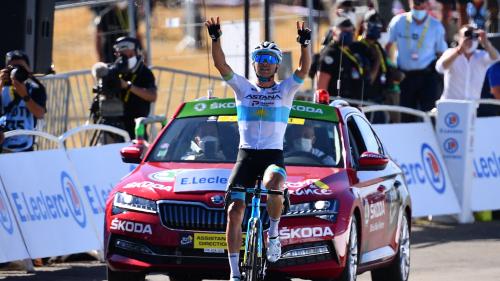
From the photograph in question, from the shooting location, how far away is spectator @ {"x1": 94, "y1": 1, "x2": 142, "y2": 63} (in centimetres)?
2097

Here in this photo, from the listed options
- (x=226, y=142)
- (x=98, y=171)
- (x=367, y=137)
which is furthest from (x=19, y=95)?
(x=367, y=137)

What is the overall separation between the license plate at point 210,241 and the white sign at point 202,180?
38cm

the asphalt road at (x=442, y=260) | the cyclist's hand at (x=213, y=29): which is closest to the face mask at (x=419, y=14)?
the asphalt road at (x=442, y=260)

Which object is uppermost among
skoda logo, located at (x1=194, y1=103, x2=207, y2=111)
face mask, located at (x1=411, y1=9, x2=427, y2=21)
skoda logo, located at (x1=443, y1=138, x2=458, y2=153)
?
face mask, located at (x1=411, y1=9, x2=427, y2=21)

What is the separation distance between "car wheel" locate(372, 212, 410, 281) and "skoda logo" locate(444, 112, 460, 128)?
17.2 feet

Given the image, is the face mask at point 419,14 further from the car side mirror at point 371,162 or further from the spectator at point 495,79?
the car side mirror at point 371,162

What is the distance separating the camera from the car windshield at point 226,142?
41.6ft

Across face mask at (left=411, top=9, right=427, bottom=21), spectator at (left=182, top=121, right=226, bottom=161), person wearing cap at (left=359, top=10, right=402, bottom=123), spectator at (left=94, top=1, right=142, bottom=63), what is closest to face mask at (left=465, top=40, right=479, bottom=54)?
person wearing cap at (left=359, top=10, right=402, bottom=123)

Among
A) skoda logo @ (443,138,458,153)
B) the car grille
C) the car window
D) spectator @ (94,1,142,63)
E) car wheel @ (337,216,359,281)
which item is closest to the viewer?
the car grille

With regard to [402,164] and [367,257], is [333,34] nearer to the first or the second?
[402,164]

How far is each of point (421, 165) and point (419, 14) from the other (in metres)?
2.77

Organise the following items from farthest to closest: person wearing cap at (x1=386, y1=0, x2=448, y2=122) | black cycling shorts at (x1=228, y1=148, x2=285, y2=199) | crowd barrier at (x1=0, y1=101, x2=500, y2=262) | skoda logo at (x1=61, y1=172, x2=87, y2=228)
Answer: person wearing cap at (x1=386, y1=0, x2=448, y2=122)
skoda logo at (x1=61, y1=172, x2=87, y2=228)
crowd barrier at (x1=0, y1=101, x2=500, y2=262)
black cycling shorts at (x1=228, y1=148, x2=285, y2=199)

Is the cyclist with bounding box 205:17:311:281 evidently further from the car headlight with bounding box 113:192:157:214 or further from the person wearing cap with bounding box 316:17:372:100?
the person wearing cap with bounding box 316:17:372:100

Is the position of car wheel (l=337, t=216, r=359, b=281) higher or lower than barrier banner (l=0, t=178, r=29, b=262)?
higher
